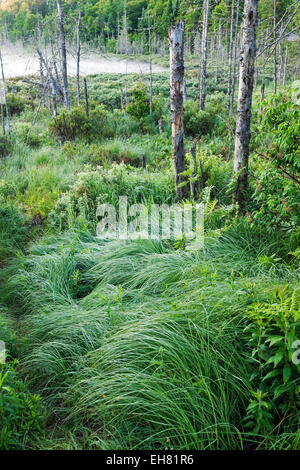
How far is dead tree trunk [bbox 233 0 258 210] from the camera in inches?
173

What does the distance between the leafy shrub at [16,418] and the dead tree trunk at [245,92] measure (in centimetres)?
365

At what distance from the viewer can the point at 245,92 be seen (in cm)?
464

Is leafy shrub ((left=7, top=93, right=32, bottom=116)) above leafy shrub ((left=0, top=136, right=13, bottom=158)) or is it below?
above

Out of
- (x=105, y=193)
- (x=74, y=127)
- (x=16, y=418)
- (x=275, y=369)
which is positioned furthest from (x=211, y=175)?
(x=74, y=127)

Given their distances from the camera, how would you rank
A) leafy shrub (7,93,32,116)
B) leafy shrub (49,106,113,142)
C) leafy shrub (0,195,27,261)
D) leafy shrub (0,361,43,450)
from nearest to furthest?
leafy shrub (0,361,43,450) → leafy shrub (0,195,27,261) → leafy shrub (49,106,113,142) → leafy shrub (7,93,32,116)

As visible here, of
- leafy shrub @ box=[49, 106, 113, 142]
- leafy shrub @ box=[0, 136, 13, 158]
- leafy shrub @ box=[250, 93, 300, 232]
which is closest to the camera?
leafy shrub @ box=[250, 93, 300, 232]

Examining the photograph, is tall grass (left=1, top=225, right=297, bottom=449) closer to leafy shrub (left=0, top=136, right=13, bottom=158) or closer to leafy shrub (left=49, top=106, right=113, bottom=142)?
leafy shrub (left=0, top=136, right=13, bottom=158)

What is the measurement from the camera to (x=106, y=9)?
166ft

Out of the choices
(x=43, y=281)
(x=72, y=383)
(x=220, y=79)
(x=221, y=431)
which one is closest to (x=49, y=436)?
(x=72, y=383)

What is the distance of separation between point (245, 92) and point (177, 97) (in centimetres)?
→ 113

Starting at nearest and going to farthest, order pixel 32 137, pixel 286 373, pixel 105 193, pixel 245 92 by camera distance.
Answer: pixel 286 373, pixel 245 92, pixel 105 193, pixel 32 137

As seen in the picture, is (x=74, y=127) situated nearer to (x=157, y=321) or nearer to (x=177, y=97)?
(x=177, y=97)

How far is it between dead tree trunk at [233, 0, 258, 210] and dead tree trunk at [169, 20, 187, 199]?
893 millimetres

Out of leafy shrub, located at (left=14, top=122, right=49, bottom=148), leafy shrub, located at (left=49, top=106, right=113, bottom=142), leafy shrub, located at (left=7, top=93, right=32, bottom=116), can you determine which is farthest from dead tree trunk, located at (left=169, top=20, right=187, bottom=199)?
leafy shrub, located at (left=7, top=93, right=32, bottom=116)
